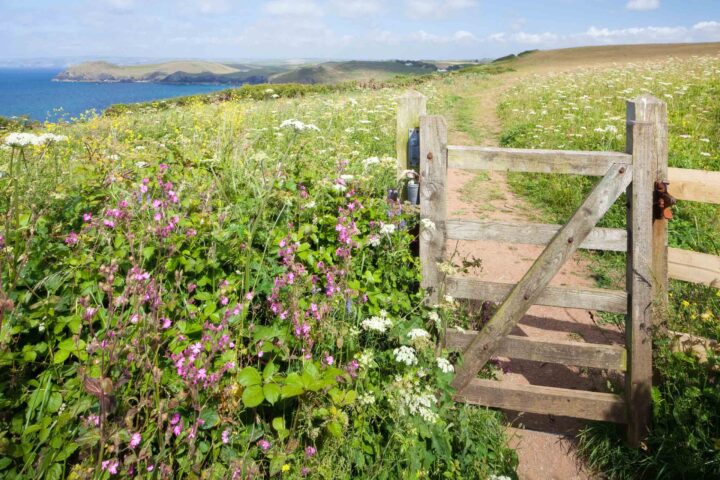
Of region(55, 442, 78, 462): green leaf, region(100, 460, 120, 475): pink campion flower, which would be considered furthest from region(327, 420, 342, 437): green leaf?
region(55, 442, 78, 462): green leaf

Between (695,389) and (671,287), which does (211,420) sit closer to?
(695,389)

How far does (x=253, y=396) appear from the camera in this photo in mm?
2094

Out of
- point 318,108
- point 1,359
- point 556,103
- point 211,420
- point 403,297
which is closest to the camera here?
point 1,359

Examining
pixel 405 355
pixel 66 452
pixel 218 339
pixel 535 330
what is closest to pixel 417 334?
pixel 405 355

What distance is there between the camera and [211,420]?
208 cm

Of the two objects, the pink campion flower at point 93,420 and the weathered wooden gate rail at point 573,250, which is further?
the weathered wooden gate rail at point 573,250

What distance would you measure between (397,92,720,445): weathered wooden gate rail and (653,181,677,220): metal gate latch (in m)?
0.06

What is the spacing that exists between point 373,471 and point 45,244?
2298 mm

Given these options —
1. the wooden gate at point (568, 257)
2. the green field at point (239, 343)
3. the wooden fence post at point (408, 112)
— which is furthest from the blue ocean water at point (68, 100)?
the wooden gate at point (568, 257)

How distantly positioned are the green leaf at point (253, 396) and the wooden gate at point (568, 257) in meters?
1.60

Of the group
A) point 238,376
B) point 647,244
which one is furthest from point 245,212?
point 647,244

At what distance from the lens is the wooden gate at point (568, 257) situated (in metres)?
3.03

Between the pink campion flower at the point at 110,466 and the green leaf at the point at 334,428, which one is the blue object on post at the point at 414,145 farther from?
the pink campion flower at the point at 110,466

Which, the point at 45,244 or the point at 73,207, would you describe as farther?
the point at 73,207
